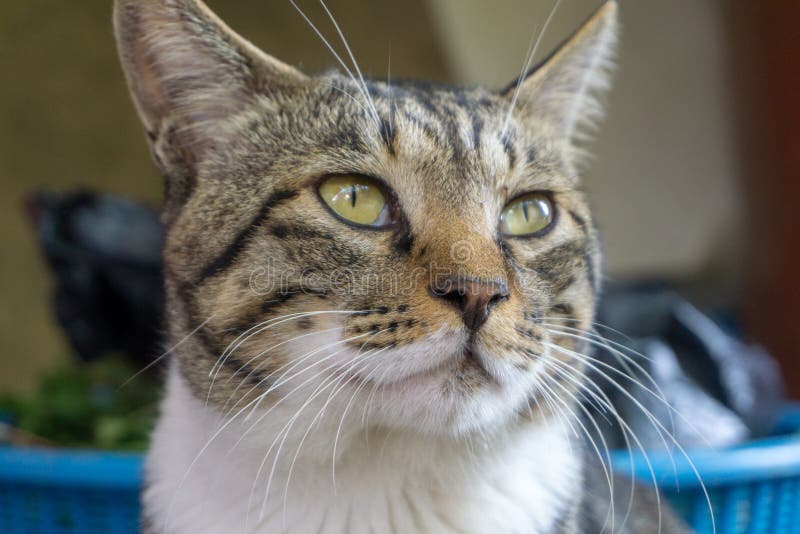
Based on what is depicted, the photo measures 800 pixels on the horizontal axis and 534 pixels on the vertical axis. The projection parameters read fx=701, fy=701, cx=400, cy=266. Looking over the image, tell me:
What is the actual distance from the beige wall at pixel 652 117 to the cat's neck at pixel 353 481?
2.30 meters

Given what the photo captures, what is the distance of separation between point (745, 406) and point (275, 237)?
5.62 ft

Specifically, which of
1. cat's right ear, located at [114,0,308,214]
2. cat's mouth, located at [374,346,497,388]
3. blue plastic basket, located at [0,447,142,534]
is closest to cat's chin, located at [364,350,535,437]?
cat's mouth, located at [374,346,497,388]

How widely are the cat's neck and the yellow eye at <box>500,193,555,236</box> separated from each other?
34cm

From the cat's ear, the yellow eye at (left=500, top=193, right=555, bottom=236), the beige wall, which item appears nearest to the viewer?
the yellow eye at (left=500, top=193, right=555, bottom=236)

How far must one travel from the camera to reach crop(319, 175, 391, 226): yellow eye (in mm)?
1104

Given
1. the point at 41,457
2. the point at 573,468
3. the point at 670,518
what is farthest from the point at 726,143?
the point at 41,457

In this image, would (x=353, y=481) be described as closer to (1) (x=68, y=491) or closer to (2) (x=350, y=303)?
(2) (x=350, y=303)

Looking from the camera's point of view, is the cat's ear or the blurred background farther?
the blurred background

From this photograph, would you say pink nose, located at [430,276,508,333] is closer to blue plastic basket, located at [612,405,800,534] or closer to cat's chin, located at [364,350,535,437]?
cat's chin, located at [364,350,535,437]

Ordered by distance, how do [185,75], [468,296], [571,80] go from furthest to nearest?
[571,80]
[185,75]
[468,296]

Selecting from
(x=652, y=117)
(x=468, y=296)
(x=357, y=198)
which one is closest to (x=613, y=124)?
(x=652, y=117)

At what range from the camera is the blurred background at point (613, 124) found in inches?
114

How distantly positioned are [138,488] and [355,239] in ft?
3.06

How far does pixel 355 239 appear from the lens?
3.47ft
